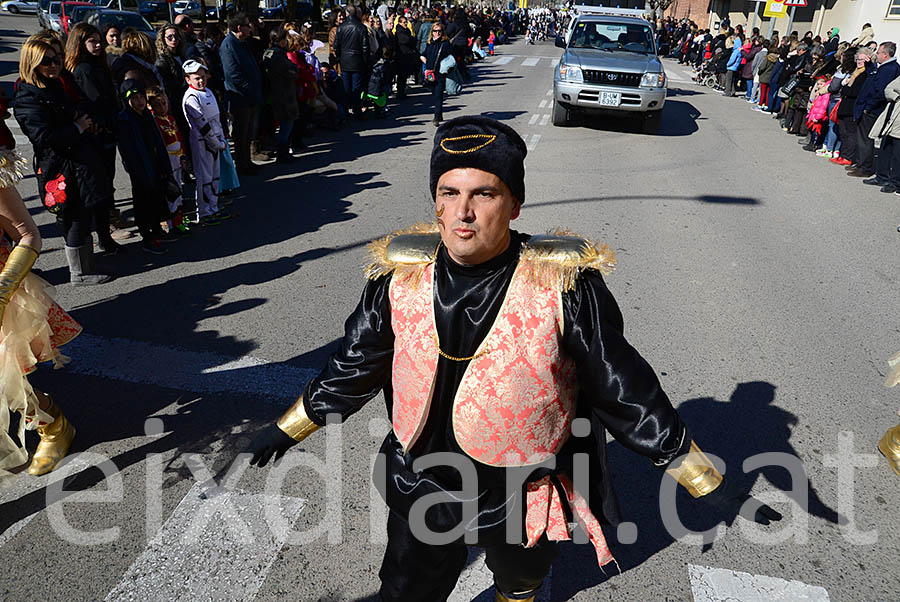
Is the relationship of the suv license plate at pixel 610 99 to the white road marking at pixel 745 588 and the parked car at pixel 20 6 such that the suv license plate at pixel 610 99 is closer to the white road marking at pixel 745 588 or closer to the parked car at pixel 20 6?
the white road marking at pixel 745 588

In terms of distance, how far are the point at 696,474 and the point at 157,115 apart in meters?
6.12

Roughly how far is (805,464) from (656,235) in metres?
4.10

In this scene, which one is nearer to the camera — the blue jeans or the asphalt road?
the asphalt road

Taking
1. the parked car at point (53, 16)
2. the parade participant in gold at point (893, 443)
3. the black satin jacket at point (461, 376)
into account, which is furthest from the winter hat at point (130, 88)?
the parked car at point (53, 16)

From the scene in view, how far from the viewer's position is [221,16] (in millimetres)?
29484

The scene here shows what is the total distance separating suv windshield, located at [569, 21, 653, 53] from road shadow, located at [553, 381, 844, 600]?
11.1 metres

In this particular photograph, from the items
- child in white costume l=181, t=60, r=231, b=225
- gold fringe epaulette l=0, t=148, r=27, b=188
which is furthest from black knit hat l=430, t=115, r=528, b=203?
child in white costume l=181, t=60, r=231, b=225

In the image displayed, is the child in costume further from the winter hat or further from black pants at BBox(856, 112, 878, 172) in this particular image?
black pants at BBox(856, 112, 878, 172)

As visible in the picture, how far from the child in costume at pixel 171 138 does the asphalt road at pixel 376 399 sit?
0.90 ft

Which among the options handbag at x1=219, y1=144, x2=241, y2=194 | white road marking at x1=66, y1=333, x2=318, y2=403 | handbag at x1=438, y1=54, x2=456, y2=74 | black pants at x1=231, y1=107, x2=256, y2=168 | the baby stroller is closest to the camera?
white road marking at x1=66, y1=333, x2=318, y2=403

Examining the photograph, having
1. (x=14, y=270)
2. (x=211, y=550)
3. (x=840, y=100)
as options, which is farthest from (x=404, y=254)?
(x=840, y=100)

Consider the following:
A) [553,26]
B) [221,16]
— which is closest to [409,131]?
[221,16]

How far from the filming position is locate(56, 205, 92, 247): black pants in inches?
208

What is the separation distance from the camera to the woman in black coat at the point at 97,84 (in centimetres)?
586
